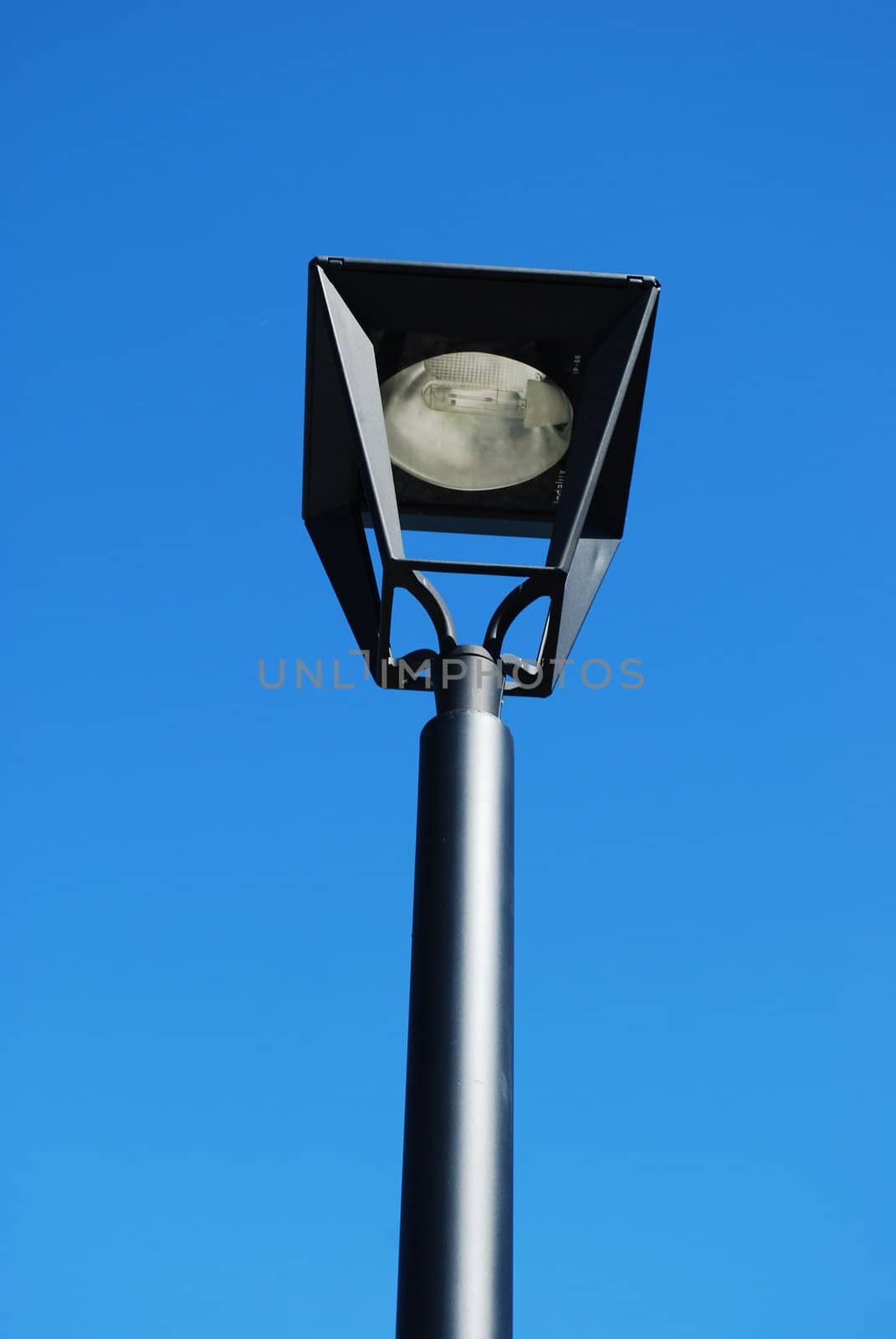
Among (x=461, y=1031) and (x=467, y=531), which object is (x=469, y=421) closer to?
(x=467, y=531)

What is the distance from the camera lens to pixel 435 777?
10.6 feet

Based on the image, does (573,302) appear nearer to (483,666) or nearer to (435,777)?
(483,666)

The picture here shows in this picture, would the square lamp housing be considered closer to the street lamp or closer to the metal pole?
the street lamp

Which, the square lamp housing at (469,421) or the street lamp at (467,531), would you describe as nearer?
the street lamp at (467,531)

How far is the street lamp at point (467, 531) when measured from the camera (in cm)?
276

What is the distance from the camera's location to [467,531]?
4.04 meters

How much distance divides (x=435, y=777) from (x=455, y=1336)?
1.13 metres

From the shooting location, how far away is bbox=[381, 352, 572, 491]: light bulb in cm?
385

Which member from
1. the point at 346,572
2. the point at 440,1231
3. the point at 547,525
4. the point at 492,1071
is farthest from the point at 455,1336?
the point at 547,525

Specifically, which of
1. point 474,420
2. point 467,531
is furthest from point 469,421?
point 467,531

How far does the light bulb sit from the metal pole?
0.72 metres

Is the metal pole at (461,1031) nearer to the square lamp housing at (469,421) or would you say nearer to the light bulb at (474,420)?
the square lamp housing at (469,421)

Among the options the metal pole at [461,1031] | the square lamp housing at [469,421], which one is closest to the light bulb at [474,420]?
the square lamp housing at [469,421]

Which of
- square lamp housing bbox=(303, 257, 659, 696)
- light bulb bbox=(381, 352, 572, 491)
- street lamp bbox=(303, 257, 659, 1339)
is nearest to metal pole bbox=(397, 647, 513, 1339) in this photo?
street lamp bbox=(303, 257, 659, 1339)
